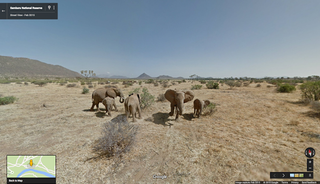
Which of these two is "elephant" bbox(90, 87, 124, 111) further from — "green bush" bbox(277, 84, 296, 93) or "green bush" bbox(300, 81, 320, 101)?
"green bush" bbox(277, 84, 296, 93)

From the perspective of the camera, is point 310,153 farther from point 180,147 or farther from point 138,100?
point 138,100

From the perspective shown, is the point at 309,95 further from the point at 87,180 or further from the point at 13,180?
the point at 13,180

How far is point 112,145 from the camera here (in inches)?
127

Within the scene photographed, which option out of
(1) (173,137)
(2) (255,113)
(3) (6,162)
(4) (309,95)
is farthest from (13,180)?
(4) (309,95)

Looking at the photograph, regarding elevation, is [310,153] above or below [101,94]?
below

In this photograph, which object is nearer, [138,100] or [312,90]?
[138,100]

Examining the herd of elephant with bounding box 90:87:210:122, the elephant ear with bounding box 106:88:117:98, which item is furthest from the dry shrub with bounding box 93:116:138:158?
the elephant ear with bounding box 106:88:117:98

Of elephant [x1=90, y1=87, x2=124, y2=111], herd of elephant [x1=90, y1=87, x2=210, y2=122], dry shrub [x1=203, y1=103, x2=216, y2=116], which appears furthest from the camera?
elephant [x1=90, y1=87, x2=124, y2=111]

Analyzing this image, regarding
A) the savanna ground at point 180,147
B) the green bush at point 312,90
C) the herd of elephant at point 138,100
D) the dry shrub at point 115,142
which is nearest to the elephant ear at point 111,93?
the herd of elephant at point 138,100

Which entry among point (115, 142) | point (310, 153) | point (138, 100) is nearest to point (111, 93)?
point (138, 100)

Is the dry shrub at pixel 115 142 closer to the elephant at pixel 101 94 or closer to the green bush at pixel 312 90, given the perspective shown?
the elephant at pixel 101 94

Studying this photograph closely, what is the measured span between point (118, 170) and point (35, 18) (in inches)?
429

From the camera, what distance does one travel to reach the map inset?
2.63 metres

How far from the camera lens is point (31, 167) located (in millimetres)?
2770
